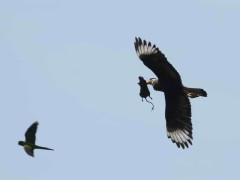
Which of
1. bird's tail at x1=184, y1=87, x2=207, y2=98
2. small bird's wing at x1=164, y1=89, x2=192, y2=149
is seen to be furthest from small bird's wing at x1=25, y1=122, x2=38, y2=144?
bird's tail at x1=184, y1=87, x2=207, y2=98

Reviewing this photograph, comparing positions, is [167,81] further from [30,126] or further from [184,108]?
[30,126]

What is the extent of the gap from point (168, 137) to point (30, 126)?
3.55m

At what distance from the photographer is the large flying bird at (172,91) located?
15.2 m

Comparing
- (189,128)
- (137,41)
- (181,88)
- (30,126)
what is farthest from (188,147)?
(30,126)

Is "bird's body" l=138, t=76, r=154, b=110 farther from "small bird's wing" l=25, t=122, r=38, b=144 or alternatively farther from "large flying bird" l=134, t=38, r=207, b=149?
"small bird's wing" l=25, t=122, r=38, b=144

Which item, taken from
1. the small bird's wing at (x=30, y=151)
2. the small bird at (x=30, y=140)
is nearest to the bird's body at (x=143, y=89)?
the small bird at (x=30, y=140)

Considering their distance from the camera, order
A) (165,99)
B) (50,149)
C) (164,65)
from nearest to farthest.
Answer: (50,149)
(164,65)
(165,99)

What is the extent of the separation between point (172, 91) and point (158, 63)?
1.02 metres

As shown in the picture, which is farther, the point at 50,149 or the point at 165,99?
the point at 165,99

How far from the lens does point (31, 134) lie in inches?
618

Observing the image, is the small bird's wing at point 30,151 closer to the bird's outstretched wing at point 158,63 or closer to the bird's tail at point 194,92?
the bird's outstretched wing at point 158,63

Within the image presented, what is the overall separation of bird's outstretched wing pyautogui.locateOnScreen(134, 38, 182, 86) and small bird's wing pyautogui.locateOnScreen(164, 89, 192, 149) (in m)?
0.51

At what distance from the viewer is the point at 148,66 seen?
15.3 metres

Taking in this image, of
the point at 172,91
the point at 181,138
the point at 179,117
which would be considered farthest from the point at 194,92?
the point at 181,138
